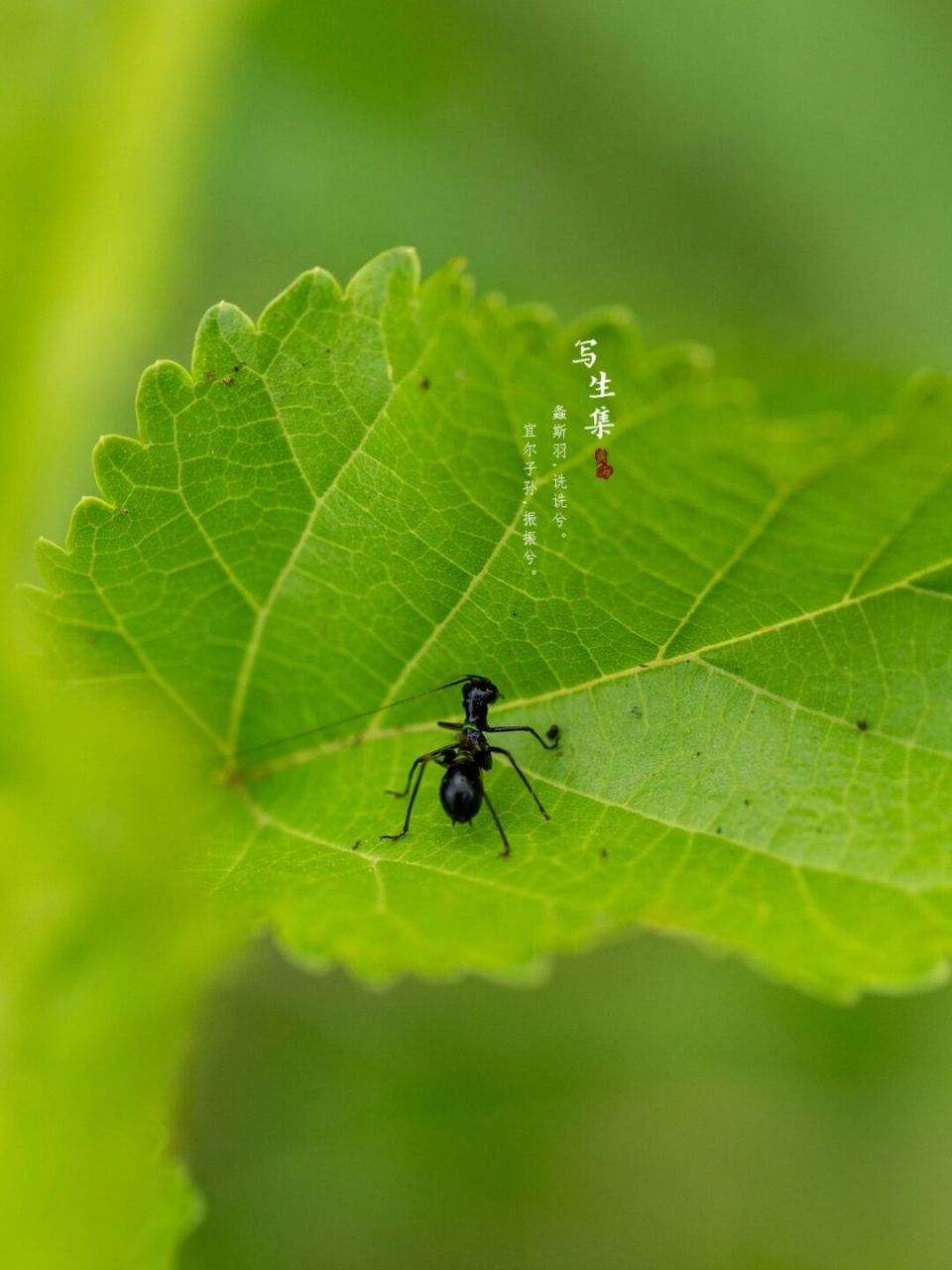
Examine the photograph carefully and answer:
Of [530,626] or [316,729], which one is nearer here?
[530,626]

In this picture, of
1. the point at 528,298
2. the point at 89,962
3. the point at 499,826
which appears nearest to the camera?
the point at 89,962

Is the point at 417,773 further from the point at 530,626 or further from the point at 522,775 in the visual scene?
the point at 530,626

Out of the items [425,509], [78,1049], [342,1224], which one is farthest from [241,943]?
[342,1224]

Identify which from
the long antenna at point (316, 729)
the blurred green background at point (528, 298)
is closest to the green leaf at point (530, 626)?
the long antenna at point (316, 729)

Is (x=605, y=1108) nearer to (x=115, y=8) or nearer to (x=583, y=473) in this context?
(x=583, y=473)

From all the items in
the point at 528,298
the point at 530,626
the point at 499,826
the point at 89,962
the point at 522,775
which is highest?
the point at 528,298

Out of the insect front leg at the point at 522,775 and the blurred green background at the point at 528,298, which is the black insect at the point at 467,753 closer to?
the insect front leg at the point at 522,775

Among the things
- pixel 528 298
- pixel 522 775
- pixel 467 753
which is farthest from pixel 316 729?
pixel 528 298

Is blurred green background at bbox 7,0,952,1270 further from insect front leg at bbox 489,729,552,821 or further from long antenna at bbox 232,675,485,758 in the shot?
insect front leg at bbox 489,729,552,821
